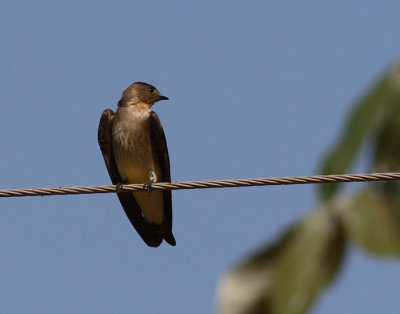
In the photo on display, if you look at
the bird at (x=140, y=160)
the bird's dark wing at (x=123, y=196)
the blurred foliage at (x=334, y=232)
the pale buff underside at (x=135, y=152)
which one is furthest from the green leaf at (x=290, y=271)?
the bird's dark wing at (x=123, y=196)

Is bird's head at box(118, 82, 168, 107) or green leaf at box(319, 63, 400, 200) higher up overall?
bird's head at box(118, 82, 168, 107)

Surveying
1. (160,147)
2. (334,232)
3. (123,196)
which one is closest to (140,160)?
(160,147)

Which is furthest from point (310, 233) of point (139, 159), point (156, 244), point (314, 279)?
point (156, 244)

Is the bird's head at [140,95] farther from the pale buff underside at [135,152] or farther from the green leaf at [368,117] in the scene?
the green leaf at [368,117]

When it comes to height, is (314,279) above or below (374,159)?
below

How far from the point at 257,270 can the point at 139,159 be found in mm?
8295

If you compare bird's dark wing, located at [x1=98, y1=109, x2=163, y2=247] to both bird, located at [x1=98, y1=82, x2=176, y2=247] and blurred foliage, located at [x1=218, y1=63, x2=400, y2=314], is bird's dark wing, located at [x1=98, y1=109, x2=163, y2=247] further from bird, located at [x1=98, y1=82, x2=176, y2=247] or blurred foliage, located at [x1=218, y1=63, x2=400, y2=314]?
blurred foliage, located at [x1=218, y1=63, x2=400, y2=314]

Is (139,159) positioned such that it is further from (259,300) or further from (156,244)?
(259,300)

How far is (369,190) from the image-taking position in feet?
3.12

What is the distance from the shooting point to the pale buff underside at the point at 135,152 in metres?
9.18

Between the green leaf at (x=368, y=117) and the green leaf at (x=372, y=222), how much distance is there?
4 centimetres

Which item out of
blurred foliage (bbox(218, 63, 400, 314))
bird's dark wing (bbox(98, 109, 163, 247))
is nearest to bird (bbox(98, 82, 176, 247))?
bird's dark wing (bbox(98, 109, 163, 247))

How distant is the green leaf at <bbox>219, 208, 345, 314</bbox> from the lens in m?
0.87

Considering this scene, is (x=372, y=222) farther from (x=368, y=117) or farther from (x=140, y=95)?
(x=140, y=95)
